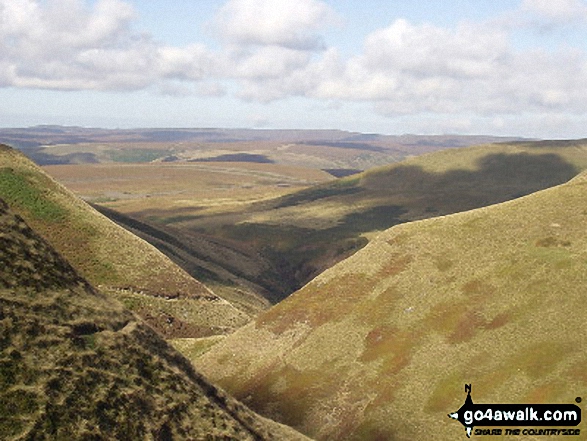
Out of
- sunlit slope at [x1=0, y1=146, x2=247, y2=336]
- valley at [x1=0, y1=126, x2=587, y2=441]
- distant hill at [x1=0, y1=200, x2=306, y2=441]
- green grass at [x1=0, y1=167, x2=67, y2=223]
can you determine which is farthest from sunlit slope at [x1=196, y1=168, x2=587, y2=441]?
green grass at [x1=0, y1=167, x2=67, y2=223]

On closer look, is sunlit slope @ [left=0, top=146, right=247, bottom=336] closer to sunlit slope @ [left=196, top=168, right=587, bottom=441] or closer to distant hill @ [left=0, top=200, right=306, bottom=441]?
sunlit slope @ [left=196, top=168, right=587, bottom=441]

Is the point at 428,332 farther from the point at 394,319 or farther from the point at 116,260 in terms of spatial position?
the point at 116,260

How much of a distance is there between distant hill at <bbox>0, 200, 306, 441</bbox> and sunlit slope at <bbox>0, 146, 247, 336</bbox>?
46.0 meters

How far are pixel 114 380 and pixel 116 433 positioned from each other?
183 inches

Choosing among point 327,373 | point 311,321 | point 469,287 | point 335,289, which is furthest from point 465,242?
point 327,373

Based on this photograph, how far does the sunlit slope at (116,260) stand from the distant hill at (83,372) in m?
46.0

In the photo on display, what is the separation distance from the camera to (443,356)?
61.4 meters

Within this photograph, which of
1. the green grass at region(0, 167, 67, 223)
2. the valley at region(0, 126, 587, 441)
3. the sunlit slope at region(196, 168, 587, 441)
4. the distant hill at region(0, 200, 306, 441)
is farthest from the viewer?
the green grass at region(0, 167, 67, 223)

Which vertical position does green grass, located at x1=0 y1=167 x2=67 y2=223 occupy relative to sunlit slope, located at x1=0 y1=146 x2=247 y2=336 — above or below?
above

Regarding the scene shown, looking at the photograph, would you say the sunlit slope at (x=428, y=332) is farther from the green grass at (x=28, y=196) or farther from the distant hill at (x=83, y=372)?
the green grass at (x=28, y=196)

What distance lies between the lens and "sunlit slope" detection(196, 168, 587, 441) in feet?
181

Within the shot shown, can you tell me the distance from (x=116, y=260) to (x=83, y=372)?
→ 70.1 metres

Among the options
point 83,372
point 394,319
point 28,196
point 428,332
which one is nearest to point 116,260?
point 28,196

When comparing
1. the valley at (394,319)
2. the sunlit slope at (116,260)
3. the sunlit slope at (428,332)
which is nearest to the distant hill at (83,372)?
the valley at (394,319)
